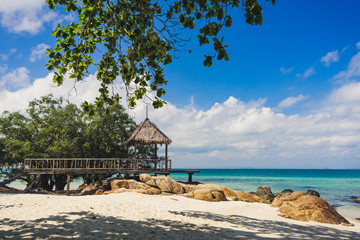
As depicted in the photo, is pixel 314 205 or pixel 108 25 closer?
pixel 108 25

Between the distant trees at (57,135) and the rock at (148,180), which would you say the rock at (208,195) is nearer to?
the rock at (148,180)

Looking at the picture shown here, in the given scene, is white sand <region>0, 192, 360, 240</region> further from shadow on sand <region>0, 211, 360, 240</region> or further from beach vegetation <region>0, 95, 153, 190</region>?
beach vegetation <region>0, 95, 153, 190</region>

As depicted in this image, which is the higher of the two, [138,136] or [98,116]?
[98,116]

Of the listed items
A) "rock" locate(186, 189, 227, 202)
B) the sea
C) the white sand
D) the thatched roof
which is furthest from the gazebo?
the sea

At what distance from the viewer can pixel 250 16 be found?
13.7ft

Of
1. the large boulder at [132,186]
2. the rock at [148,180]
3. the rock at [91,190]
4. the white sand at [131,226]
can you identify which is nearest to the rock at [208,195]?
the large boulder at [132,186]

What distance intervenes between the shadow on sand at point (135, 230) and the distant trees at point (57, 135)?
12.7 metres

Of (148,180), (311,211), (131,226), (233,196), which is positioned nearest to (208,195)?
(233,196)

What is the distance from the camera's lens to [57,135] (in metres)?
19.9

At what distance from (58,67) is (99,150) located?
54.6 ft

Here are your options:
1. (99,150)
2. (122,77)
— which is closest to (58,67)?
(122,77)

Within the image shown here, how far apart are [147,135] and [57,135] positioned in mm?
7783

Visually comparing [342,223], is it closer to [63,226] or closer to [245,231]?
[245,231]

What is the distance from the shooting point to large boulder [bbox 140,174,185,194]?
16.0m
